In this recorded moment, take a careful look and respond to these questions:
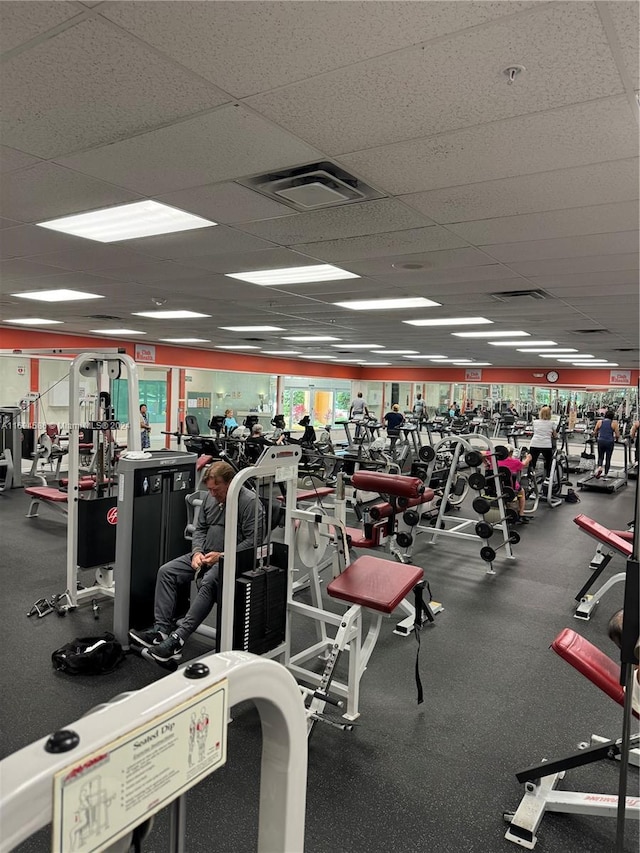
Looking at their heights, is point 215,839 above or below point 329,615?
below

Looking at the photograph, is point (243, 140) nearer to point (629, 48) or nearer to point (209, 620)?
point (629, 48)

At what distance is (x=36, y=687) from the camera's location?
8.87 ft

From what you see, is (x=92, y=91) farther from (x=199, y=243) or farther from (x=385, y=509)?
(x=385, y=509)

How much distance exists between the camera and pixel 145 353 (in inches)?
423

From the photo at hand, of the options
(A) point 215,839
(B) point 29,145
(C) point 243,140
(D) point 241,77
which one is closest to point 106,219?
(B) point 29,145

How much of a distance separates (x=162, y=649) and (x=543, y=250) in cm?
311

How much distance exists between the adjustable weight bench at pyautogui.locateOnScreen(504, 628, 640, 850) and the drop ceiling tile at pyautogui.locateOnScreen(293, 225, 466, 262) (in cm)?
216

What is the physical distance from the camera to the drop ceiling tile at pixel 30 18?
1.31m

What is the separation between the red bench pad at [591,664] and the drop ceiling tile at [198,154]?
2.06 m

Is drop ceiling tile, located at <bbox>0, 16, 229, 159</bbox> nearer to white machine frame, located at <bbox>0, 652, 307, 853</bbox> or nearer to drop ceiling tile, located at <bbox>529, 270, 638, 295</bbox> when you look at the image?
white machine frame, located at <bbox>0, 652, 307, 853</bbox>

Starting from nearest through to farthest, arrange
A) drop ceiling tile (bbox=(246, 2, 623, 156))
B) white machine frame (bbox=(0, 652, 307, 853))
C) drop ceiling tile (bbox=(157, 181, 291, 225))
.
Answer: white machine frame (bbox=(0, 652, 307, 853)) < drop ceiling tile (bbox=(246, 2, 623, 156)) < drop ceiling tile (bbox=(157, 181, 291, 225))

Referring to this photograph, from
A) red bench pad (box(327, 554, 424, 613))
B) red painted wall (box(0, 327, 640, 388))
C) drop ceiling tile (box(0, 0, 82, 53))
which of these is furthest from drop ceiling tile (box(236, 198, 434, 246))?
red painted wall (box(0, 327, 640, 388))

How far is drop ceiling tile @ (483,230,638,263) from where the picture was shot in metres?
3.05

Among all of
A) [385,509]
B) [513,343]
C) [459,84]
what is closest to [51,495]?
[385,509]
